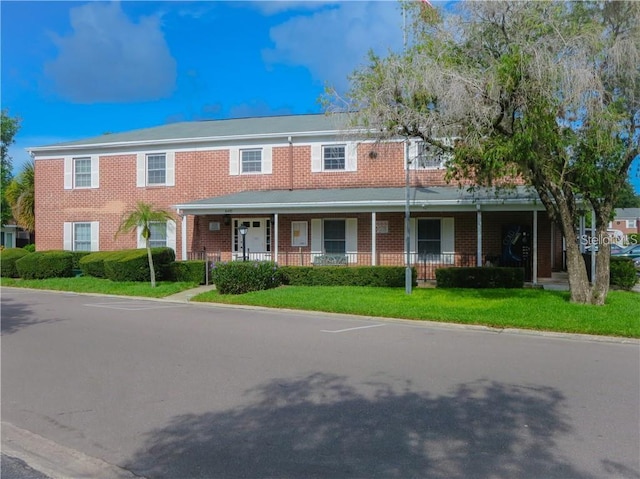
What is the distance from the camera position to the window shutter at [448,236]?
20.6m

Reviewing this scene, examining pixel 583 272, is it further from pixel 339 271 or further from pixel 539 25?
pixel 339 271

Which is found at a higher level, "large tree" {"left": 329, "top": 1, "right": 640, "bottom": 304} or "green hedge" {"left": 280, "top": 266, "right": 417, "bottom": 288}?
"large tree" {"left": 329, "top": 1, "right": 640, "bottom": 304}

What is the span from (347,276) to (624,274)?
8409 millimetres

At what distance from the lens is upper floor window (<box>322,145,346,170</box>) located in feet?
74.4

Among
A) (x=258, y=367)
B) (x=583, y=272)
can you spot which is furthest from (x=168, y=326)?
(x=583, y=272)

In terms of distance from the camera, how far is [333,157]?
898 inches

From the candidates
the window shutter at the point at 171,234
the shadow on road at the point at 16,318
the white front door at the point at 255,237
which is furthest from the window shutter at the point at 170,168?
the shadow on road at the point at 16,318

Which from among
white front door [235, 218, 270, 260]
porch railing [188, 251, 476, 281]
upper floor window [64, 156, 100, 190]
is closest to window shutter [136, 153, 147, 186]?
upper floor window [64, 156, 100, 190]

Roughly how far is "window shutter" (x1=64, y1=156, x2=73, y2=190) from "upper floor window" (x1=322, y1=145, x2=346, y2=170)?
1236 centimetres

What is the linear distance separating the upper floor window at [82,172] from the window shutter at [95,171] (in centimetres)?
27

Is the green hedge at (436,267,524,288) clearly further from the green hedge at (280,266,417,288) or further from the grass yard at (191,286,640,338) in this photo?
the green hedge at (280,266,417,288)

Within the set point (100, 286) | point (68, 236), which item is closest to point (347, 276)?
point (100, 286)

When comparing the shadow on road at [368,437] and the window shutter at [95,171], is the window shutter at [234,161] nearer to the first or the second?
the window shutter at [95,171]

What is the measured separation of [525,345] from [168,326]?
23.7ft
